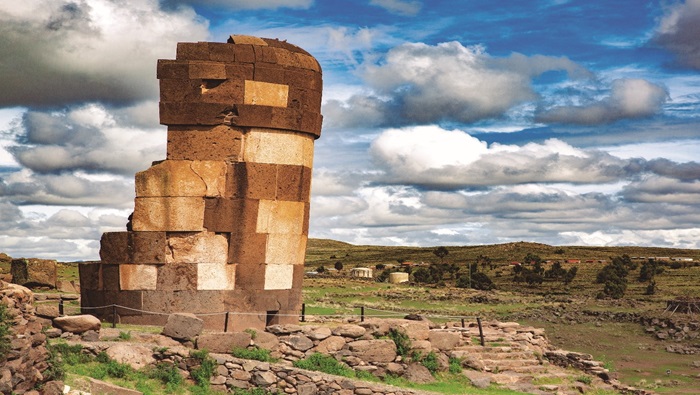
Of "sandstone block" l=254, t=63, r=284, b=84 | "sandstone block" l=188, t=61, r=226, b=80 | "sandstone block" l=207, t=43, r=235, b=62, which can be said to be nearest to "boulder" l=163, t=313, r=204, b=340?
"sandstone block" l=188, t=61, r=226, b=80

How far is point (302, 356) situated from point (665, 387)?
44.0ft

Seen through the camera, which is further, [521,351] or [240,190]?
[521,351]

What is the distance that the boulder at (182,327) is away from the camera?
18.6 meters

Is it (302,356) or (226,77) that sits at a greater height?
(226,77)

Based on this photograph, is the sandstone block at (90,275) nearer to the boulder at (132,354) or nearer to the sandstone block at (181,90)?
the boulder at (132,354)

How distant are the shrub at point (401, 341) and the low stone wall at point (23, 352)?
330 inches

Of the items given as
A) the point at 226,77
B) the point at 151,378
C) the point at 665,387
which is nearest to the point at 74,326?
the point at 151,378

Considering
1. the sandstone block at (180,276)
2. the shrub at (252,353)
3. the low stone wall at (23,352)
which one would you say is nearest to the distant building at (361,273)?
the sandstone block at (180,276)

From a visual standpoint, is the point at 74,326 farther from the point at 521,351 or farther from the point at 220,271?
the point at 521,351

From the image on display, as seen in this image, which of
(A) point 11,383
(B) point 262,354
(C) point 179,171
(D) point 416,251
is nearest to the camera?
(A) point 11,383

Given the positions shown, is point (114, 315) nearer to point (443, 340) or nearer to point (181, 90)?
point (181, 90)

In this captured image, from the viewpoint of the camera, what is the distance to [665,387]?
2669 centimetres

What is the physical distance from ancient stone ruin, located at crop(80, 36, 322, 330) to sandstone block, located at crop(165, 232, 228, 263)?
0.02m

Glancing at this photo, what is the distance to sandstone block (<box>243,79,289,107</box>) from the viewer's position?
67.4 ft
